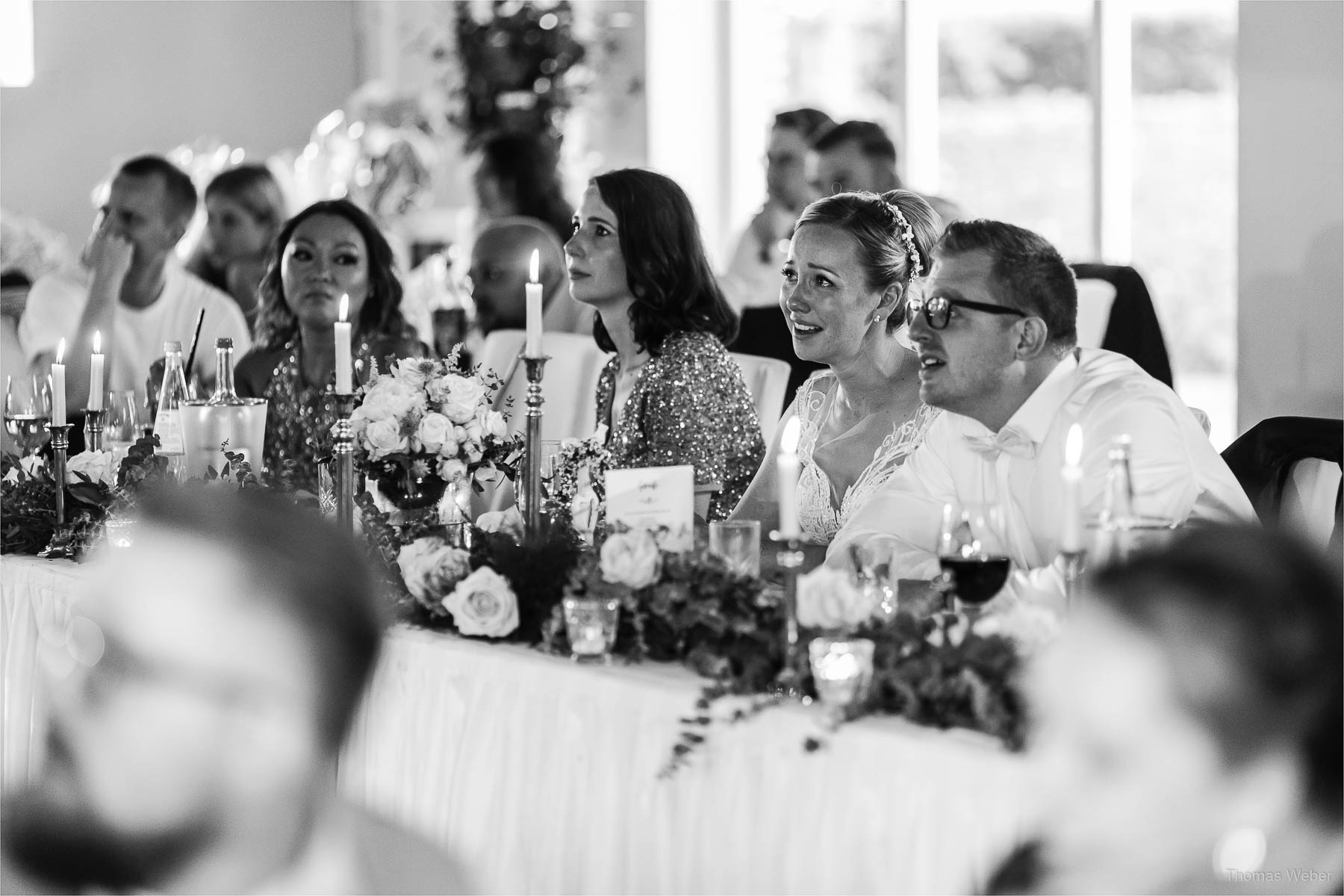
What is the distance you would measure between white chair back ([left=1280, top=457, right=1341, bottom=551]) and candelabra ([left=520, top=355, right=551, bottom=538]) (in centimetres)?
128

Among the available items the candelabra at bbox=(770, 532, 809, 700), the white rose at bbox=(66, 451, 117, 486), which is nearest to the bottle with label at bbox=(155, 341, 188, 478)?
the white rose at bbox=(66, 451, 117, 486)

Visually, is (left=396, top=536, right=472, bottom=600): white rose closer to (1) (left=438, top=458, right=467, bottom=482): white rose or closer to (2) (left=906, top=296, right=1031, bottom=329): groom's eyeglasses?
(1) (left=438, top=458, right=467, bottom=482): white rose

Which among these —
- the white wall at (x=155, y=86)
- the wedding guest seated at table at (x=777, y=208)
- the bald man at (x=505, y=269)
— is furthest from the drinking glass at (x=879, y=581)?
the white wall at (x=155, y=86)

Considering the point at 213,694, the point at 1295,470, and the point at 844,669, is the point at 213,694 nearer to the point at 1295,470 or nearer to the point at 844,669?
the point at 844,669

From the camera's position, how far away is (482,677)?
2139 millimetres

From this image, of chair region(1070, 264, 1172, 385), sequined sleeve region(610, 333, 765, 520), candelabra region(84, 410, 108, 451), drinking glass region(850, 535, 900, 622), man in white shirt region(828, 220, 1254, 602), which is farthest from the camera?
chair region(1070, 264, 1172, 385)

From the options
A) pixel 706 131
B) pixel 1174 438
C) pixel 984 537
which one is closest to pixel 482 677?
pixel 984 537

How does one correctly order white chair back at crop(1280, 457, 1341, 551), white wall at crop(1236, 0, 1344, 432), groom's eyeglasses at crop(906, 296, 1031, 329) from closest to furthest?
groom's eyeglasses at crop(906, 296, 1031, 329)
white chair back at crop(1280, 457, 1341, 551)
white wall at crop(1236, 0, 1344, 432)

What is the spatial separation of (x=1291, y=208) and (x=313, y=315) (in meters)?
2.44

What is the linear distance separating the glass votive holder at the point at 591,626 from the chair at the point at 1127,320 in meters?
2.53

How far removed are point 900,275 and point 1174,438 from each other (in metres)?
0.87

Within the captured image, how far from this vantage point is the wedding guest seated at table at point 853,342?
10.1 feet

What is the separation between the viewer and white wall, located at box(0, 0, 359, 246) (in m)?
7.68

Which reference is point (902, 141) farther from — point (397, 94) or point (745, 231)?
point (397, 94)
